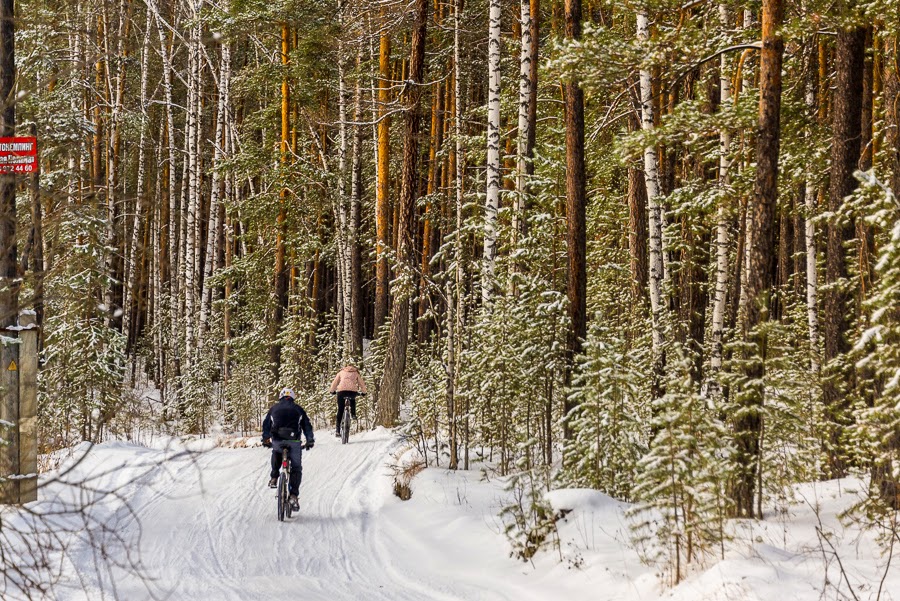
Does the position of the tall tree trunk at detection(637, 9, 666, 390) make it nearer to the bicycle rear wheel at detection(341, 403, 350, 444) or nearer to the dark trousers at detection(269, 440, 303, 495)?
the dark trousers at detection(269, 440, 303, 495)

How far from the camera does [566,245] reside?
16188mm

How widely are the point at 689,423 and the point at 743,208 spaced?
9987 millimetres

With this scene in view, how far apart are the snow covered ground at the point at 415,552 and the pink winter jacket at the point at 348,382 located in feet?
16.5

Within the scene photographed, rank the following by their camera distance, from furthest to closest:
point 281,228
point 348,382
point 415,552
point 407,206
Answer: point 281,228, point 407,206, point 348,382, point 415,552

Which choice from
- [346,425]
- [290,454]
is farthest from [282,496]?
[346,425]

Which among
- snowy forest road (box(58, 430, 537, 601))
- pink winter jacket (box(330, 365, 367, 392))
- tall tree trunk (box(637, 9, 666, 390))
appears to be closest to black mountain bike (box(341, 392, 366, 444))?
pink winter jacket (box(330, 365, 367, 392))

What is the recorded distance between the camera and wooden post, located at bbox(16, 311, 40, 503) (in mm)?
7992

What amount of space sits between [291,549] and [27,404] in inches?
132

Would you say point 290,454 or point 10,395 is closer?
point 10,395

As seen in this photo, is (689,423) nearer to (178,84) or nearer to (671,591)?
(671,591)

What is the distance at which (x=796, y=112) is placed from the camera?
40.5 feet

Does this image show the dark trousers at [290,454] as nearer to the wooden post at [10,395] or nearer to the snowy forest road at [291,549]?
the snowy forest road at [291,549]

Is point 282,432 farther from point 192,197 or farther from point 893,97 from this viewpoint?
point 192,197

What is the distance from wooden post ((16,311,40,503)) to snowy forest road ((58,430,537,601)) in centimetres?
123
